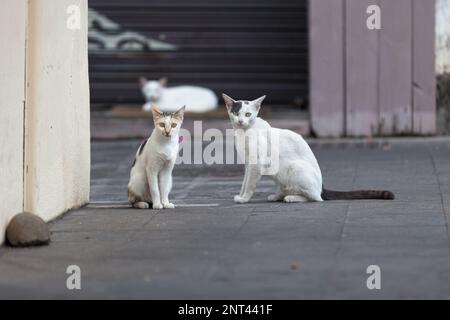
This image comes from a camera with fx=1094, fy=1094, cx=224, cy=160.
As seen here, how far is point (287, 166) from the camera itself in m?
9.87

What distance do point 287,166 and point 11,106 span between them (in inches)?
106

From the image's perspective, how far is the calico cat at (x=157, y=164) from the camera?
957 centimetres

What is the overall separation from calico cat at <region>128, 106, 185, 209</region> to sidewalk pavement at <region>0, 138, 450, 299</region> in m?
0.19

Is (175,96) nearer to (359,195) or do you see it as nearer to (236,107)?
(236,107)

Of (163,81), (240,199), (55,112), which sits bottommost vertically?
(240,199)

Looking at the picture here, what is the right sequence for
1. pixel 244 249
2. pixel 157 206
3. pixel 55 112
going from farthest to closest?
1. pixel 157 206
2. pixel 55 112
3. pixel 244 249

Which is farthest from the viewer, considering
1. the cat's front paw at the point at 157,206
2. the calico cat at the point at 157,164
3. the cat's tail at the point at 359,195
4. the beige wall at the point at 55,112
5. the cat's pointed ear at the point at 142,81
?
the cat's pointed ear at the point at 142,81

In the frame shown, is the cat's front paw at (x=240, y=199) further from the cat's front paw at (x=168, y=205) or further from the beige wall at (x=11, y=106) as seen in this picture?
the beige wall at (x=11, y=106)

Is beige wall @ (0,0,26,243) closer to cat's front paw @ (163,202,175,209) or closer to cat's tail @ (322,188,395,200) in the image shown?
cat's front paw @ (163,202,175,209)

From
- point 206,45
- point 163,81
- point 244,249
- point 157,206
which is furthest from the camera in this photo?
point 206,45

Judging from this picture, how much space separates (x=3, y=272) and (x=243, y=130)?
3371 mm

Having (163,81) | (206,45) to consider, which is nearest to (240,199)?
(163,81)

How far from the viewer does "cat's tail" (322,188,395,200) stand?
33.2 feet

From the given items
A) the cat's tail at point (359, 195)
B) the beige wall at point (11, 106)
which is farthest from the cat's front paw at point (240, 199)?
the beige wall at point (11, 106)
